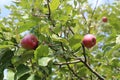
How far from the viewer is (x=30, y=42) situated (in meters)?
1.98

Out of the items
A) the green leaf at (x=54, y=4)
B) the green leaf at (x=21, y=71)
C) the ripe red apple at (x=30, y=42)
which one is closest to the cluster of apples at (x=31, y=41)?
the ripe red apple at (x=30, y=42)

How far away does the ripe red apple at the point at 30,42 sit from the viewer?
2.01m

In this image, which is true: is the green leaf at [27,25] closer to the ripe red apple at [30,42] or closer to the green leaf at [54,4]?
the ripe red apple at [30,42]

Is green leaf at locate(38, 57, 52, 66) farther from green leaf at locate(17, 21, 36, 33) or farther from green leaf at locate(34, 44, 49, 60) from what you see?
green leaf at locate(17, 21, 36, 33)

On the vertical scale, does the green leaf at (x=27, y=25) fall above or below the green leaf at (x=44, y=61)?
above

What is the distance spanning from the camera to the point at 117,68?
285 cm

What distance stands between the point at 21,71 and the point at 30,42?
199 mm

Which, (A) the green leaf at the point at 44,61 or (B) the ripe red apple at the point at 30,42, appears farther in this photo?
(B) the ripe red apple at the point at 30,42

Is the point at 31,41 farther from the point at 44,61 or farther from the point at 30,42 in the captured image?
the point at 44,61

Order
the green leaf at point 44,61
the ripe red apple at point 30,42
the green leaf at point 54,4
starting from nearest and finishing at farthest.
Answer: the green leaf at point 44,61 → the ripe red apple at point 30,42 → the green leaf at point 54,4

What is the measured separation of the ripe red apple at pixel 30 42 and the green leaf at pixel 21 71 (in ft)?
0.43

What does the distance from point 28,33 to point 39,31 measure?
0.08m

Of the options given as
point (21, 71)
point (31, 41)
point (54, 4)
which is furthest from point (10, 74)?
point (54, 4)

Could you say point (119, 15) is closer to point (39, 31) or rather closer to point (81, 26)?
point (81, 26)
